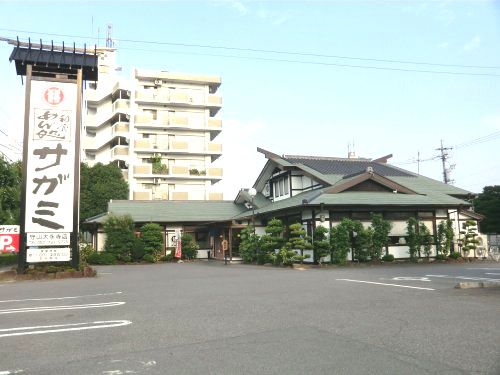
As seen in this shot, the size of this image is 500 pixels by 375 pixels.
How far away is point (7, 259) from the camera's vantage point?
29406 millimetres

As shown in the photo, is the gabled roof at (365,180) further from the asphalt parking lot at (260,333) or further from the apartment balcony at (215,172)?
the apartment balcony at (215,172)

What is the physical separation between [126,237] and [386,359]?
25.1 m

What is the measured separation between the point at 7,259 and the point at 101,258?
7636 mm

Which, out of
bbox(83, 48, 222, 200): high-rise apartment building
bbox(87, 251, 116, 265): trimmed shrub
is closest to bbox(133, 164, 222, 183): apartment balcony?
bbox(83, 48, 222, 200): high-rise apartment building

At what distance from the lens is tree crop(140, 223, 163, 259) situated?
28.5 metres

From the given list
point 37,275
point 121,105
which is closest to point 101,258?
point 37,275

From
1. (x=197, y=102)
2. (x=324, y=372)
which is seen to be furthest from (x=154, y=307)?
(x=197, y=102)

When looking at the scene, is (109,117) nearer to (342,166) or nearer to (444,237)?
(342,166)

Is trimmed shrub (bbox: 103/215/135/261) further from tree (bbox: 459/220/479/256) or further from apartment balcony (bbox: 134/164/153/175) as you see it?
tree (bbox: 459/220/479/256)

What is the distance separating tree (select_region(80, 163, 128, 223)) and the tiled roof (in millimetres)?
17572

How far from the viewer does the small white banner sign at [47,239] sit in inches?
655

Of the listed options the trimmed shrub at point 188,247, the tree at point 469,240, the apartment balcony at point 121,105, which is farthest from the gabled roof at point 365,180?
the apartment balcony at point 121,105

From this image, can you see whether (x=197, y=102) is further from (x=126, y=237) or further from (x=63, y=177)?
(x=63, y=177)

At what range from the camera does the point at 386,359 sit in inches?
174
